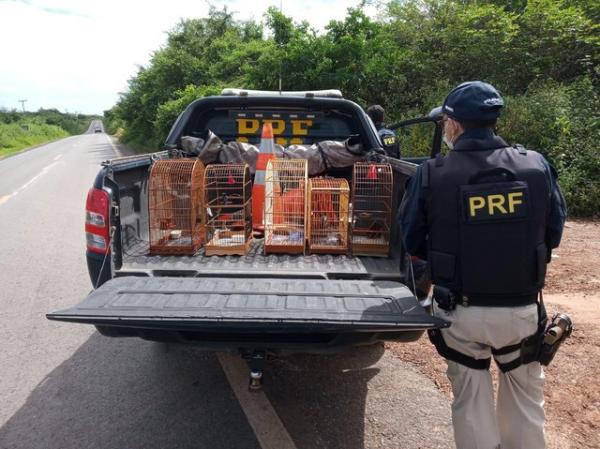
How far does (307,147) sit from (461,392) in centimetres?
307

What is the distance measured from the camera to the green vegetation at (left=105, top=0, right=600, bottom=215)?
9297 millimetres

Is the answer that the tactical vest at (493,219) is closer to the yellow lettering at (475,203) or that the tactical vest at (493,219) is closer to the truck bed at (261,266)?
the yellow lettering at (475,203)

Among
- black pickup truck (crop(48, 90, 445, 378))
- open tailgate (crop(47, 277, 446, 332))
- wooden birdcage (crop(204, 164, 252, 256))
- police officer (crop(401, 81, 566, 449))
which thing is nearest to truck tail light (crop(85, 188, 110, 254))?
black pickup truck (crop(48, 90, 445, 378))

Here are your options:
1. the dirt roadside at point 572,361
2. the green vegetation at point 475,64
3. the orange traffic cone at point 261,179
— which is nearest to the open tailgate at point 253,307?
the dirt roadside at point 572,361

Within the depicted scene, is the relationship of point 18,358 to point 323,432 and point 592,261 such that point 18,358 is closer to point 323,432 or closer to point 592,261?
point 323,432

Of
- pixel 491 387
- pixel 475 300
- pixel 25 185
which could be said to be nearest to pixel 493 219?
pixel 475 300

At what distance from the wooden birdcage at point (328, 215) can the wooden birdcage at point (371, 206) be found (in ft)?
0.29

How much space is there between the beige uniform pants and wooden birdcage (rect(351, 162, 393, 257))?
1.31 metres

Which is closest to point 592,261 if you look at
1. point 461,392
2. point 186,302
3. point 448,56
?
point 461,392

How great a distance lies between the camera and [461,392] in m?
2.51

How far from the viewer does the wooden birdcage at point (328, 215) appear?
154 inches

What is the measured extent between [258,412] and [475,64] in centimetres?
1136

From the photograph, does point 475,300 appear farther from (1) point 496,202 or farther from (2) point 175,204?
(2) point 175,204

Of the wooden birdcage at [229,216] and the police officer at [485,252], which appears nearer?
the police officer at [485,252]
